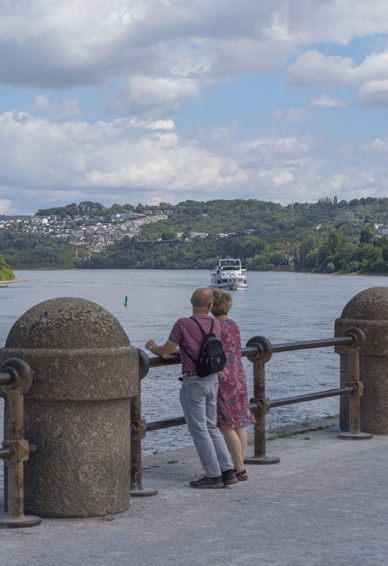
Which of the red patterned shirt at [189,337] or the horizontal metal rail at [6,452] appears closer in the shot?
the horizontal metal rail at [6,452]

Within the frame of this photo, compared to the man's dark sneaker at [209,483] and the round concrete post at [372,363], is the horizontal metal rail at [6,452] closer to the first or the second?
the man's dark sneaker at [209,483]

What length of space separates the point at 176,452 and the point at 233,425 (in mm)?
1431

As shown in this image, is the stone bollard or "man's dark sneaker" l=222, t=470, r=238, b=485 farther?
"man's dark sneaker" l=222, t=470, r=238, b=485

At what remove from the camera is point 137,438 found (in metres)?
6.64

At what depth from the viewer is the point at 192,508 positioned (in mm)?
6266

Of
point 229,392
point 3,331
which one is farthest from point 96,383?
point 3,331

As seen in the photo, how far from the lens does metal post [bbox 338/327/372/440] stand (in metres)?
9.04

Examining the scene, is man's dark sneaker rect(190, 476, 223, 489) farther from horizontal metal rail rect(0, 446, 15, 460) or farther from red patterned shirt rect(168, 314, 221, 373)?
horizontal metal rail rect(0, 446, 15, 460)

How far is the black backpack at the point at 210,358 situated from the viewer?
664cm

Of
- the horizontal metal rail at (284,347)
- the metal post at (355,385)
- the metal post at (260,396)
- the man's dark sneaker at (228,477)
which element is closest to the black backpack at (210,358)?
the horizontal metal rail at (284,347)

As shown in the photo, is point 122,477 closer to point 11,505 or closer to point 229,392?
point 11,505

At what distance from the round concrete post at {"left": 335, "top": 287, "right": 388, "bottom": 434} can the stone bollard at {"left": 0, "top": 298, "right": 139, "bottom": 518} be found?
12.1 ft

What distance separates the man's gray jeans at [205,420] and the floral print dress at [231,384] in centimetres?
24

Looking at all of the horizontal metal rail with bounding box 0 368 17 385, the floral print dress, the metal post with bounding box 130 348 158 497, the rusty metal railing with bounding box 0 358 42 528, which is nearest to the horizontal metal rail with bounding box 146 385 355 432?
the metal post with bounding box 130 348 158 497
